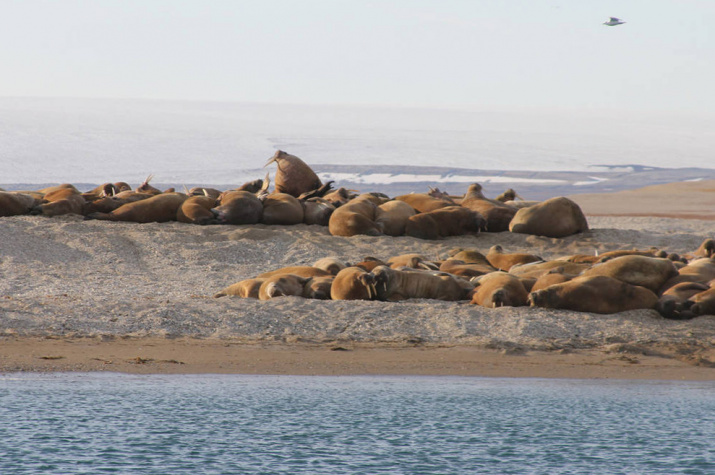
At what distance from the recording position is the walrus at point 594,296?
8.73m

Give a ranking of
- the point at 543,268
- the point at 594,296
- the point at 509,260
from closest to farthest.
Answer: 1. the point at 594,296
2. the point at 543,268
3. the point at 509,260

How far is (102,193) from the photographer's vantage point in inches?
633

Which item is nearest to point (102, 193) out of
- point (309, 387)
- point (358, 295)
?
point (358, 295)

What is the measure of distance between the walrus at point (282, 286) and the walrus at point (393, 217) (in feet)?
14.1

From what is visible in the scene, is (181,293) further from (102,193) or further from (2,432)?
(102,193)

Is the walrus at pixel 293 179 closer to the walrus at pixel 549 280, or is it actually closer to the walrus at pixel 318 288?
the walrus at pixel 318 288

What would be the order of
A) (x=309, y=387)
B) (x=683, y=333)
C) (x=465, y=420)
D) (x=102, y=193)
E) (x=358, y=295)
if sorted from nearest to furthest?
(x=465, y=420), (x=309, y=387), (x=683, y=333), (x=358, y=295), (x=102, y=193)

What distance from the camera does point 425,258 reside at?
11.1 metres

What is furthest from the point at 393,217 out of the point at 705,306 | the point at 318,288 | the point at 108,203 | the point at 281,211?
the point at 705,306

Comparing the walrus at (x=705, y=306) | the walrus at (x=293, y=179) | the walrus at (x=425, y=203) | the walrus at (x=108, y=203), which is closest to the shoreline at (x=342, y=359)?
the walrus at (x=705, y=306)

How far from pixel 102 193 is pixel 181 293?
264 inches

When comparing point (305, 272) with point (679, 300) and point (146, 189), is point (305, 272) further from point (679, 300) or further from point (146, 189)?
point (146, 189)

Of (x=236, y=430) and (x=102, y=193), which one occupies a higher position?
(x=102, y=193)

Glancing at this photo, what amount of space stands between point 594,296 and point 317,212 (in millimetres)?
6229
